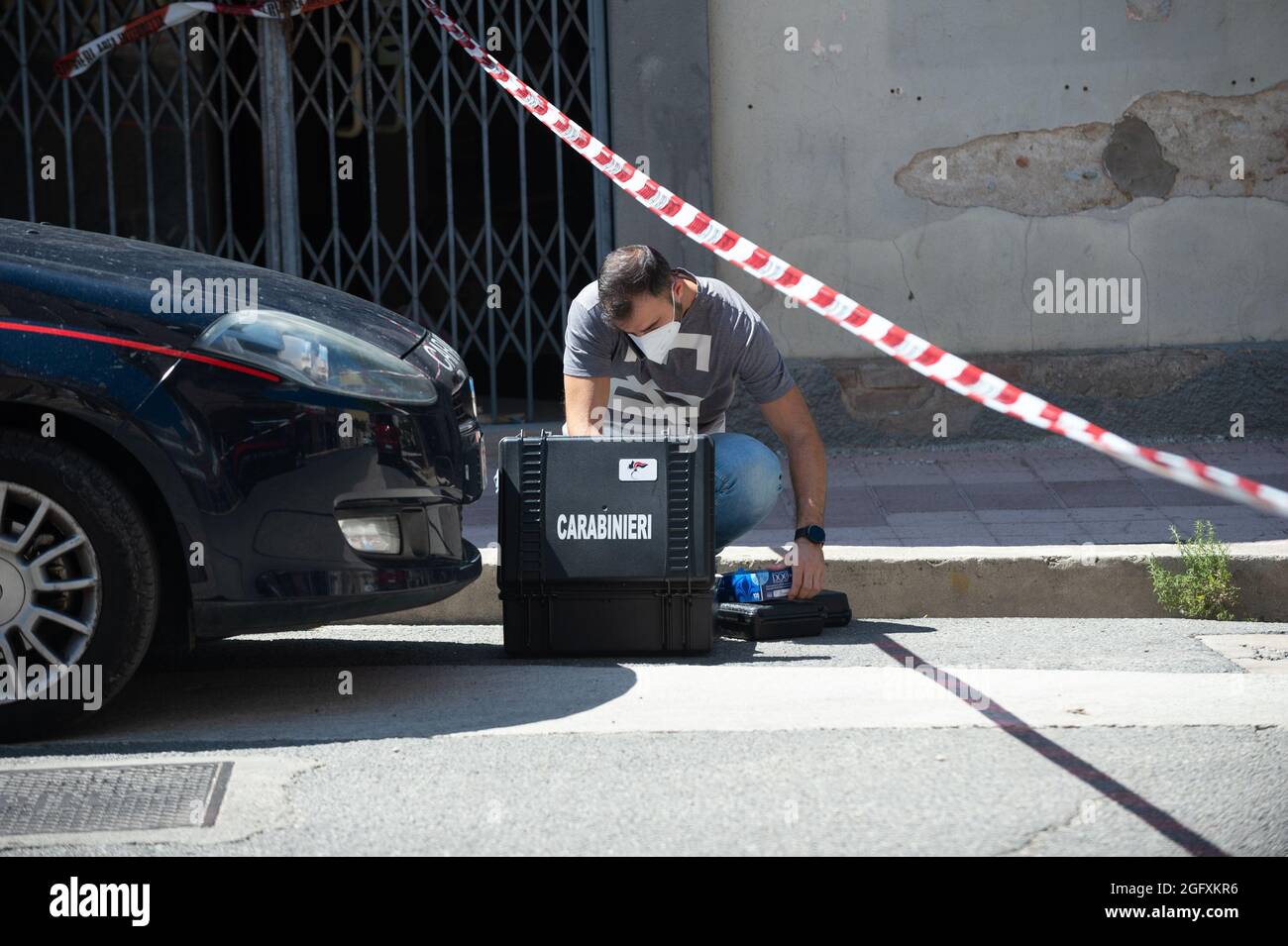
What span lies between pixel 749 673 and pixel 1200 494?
2.68 meters

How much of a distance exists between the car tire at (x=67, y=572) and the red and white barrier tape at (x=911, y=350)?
1.84 meters

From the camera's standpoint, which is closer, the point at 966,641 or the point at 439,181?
the point at 966,641

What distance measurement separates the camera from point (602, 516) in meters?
4.64

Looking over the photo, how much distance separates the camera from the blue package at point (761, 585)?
5004 millimetres

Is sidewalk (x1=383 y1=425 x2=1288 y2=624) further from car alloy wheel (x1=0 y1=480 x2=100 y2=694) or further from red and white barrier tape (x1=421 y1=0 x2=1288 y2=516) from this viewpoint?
car alloy wheel (x1=0 y1=480 x2=100 y2=694)

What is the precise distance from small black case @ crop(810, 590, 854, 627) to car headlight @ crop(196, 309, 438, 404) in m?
1.49

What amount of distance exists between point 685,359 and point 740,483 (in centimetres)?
41

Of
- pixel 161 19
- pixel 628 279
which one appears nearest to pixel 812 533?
pixel 628 279

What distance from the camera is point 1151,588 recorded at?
17.5ft

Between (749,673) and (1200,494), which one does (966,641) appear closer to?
(749,673)

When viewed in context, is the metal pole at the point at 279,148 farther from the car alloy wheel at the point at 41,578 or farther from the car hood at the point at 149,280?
the car alloy wheel at the point at 41,578

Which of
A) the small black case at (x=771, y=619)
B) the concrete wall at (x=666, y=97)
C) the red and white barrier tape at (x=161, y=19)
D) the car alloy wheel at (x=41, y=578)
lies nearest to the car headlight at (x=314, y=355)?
the car alloy wheel at (x=41, y=578)

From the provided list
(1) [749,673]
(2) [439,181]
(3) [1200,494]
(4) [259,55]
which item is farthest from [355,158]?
(1) [749,673]
